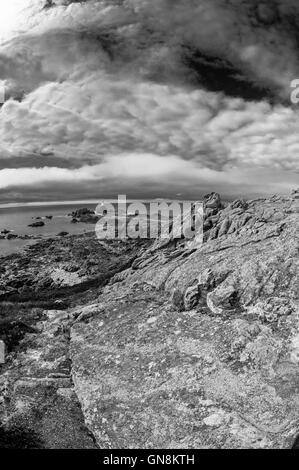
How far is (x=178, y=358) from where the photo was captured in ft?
61.9

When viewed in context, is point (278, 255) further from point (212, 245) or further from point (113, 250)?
point (113, 250)

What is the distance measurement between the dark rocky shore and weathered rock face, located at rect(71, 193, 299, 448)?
5 centimetres

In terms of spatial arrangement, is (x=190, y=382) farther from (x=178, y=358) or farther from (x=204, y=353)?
(x=204, y=353)

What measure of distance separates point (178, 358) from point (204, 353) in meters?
1.24

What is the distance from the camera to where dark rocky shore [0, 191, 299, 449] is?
15148 millimetres

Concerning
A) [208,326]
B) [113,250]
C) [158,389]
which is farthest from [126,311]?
[113,250]

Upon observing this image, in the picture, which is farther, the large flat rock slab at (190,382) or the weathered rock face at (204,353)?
the weathered rock face at (204,353)

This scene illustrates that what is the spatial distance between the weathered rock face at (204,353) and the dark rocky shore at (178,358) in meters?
0.05

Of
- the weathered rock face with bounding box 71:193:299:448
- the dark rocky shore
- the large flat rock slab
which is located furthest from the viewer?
the dark rocky shore

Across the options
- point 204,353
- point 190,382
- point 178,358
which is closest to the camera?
point 190,382

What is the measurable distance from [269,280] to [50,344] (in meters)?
13.0

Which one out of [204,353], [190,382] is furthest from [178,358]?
[190,382]

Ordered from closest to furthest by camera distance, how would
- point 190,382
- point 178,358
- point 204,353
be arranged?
point 190,382
point 204,353
point 178,358

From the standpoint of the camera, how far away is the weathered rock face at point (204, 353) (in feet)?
48.9
